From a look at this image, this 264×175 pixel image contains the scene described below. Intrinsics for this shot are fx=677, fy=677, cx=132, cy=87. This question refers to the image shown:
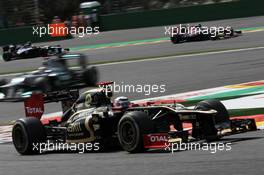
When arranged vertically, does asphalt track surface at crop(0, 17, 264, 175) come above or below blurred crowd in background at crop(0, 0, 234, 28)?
below

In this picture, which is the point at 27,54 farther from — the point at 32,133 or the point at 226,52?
the point at 32,133

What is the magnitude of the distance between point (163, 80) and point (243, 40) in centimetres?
1089

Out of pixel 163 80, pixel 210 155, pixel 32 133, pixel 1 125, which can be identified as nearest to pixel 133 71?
pixel 163 80

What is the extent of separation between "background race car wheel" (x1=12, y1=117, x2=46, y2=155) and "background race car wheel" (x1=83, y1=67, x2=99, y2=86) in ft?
40.1

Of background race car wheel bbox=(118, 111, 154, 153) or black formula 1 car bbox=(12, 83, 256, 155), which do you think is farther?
black formula 1 car bbox=(12, 83, 256, 155)

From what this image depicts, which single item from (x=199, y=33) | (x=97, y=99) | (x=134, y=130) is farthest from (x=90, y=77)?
(x=134, y=130)

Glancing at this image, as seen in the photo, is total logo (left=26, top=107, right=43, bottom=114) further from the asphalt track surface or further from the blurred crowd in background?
the blurred crowd in background

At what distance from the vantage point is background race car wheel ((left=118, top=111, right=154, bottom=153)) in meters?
9.33

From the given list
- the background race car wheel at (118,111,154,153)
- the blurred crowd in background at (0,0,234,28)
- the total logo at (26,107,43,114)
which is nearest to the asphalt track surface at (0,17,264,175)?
the background race car wheel at (118,111,154,153)

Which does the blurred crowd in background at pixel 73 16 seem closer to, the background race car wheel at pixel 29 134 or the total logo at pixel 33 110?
the total logo at pixel 33 110

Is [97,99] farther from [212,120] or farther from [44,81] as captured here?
[44,81]

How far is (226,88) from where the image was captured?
62.5 ft

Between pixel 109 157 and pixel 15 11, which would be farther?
pixel 15 11

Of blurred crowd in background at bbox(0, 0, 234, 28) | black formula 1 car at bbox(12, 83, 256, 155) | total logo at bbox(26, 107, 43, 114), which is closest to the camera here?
black formula 1 car at bbox(12, 83, 256, 155)
